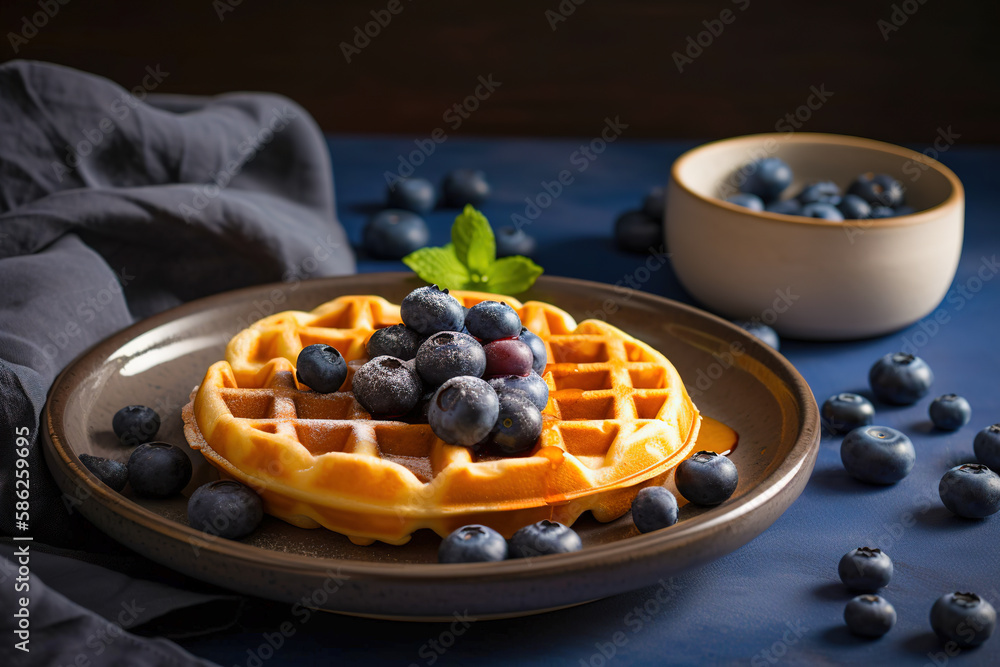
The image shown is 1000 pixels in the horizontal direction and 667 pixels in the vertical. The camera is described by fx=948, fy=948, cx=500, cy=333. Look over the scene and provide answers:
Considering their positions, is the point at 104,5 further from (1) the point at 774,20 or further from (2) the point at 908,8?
(2) the point at 908,8

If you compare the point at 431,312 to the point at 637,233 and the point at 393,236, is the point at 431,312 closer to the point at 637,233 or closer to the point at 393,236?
the point at 393,236

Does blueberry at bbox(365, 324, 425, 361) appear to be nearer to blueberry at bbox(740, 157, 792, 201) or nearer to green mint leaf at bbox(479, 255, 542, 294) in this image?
green mint leaf at bbox(479, 255, 542, 294)

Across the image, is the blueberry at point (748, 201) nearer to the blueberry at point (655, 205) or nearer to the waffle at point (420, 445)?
the blueberry at point (655, 205)

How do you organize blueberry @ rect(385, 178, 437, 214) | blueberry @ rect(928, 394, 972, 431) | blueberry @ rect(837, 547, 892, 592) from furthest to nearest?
blueberry @ rect(385, 178, 437, 214) → blueberry @ rect(928, 394, 972, 431) → blueberry @ rect(837, 547, 892, 592)

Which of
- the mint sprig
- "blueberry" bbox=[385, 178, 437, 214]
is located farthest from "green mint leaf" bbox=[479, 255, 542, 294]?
"blueberry" bbox=[385, 178, 437, 214]

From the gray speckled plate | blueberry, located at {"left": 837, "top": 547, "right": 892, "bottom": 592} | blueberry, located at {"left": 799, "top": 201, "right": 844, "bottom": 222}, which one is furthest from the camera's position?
blueberry, located at {"left": 799, "top": 201, "right": 844, "bottom": 222}

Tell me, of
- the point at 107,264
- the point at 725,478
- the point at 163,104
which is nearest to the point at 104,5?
the point at 163,104
